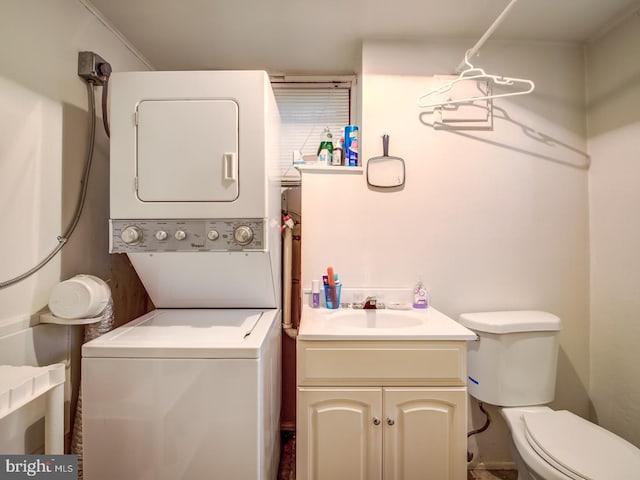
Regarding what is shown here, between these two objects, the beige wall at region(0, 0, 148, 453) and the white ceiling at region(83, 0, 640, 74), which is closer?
the beige wall at region(0, 0, 148, 453)

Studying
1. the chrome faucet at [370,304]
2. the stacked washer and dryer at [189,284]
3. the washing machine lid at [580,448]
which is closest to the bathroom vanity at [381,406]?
the stacked washer and dryer at [189,284]

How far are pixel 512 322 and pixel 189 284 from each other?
67.3 inches

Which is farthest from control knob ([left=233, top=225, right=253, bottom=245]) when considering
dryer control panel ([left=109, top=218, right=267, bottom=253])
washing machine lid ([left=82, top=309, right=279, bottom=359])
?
washing machine lid ([left=82, top=309, right=279, bottom=359])

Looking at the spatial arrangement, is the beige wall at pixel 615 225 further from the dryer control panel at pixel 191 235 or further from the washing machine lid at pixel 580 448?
the dryer control panel at pixel 191 235

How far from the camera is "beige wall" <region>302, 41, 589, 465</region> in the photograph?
72.8 inches

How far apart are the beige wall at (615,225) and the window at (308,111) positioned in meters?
1.50

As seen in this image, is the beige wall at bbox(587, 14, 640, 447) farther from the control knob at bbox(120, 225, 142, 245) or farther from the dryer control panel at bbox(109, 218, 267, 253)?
the control knob at bbox(120, 225, 142, 245)

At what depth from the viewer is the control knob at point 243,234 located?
1290mm

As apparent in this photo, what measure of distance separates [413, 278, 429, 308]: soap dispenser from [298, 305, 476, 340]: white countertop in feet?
0.12

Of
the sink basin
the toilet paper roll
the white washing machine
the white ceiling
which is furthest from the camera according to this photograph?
the sink basin

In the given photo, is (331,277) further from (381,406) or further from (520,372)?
(520,372)

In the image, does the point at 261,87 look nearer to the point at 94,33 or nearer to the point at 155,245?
the point at 155,245

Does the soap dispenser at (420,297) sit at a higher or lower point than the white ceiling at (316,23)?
lower

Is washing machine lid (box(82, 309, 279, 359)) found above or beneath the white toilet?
above
